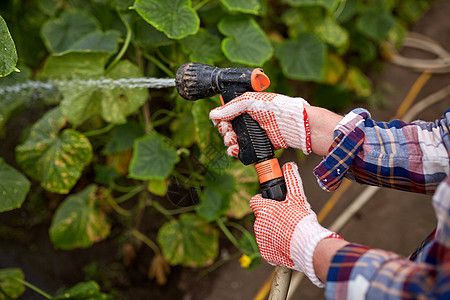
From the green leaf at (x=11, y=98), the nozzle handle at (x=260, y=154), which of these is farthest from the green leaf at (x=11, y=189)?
the nozzle handle at (x=260, y=154)

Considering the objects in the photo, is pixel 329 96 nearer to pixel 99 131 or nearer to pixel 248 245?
pixel 248 245

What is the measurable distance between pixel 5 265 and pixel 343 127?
132cm

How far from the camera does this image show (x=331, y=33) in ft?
7.16

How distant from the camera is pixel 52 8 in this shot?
185 centimetres

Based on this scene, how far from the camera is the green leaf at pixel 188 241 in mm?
1807

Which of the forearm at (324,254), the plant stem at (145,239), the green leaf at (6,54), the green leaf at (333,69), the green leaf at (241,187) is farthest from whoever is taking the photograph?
the green leaf at (333,69)

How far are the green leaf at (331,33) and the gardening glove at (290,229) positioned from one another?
124 cm

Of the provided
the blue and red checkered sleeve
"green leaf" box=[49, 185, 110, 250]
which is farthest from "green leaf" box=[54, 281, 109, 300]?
the blue and red checkered sleeve

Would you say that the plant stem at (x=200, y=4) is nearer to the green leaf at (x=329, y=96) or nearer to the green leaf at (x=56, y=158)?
the green leaf at (x=56, y=158)

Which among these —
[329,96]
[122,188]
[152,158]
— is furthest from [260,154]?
[329,96]

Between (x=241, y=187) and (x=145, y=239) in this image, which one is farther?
(x=145, y=239)

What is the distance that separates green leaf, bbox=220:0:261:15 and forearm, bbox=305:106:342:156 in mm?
561

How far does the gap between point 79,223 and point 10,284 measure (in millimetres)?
275

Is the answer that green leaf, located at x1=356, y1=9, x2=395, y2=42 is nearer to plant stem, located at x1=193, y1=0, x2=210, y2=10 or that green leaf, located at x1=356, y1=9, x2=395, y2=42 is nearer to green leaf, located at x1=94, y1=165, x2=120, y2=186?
plant stem, located at x1=193, y1=0, x2=210, y2=10
